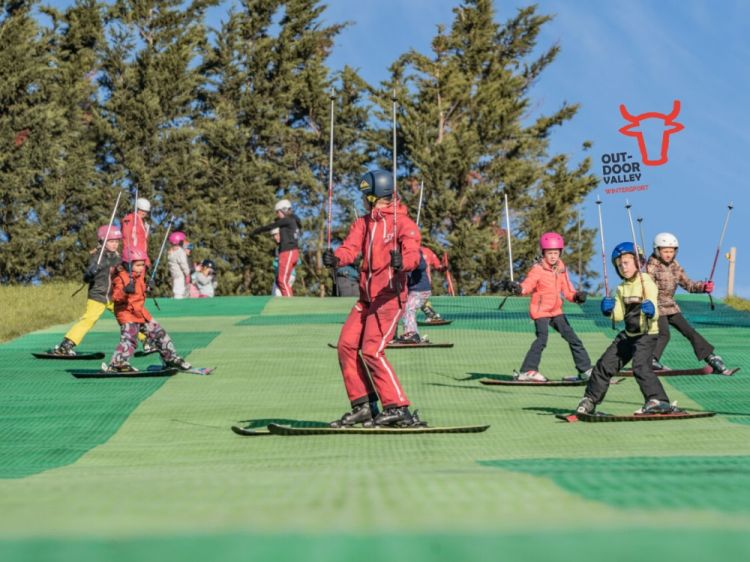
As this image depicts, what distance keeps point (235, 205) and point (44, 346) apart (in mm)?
24783

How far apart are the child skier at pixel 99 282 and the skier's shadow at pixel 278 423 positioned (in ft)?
14.6

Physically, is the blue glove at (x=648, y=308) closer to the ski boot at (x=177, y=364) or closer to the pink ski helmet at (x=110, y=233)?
the ski boot at (x=177, y=364)

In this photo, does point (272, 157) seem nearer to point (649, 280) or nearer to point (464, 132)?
point (464, 132)

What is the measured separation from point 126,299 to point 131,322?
28 centimetres

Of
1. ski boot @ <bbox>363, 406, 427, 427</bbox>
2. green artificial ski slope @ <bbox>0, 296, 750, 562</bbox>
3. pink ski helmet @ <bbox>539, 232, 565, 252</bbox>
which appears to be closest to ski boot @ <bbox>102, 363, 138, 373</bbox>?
green artificial ski slope @ <bbox>0, 296, 750, 562</bbox>

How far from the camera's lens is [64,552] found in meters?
4.56

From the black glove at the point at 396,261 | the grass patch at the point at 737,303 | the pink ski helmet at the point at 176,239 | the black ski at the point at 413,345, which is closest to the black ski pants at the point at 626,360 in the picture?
the black glove at the point at 396,261

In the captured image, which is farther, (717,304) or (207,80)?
(207,80)

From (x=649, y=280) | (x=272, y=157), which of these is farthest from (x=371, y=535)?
(x=272, y=157)

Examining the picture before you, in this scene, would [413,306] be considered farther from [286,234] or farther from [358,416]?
[286,234]

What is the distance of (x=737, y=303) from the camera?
2745cm

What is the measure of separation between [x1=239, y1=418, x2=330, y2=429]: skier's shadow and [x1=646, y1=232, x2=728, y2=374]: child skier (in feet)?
14.4

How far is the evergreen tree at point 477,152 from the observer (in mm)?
43219

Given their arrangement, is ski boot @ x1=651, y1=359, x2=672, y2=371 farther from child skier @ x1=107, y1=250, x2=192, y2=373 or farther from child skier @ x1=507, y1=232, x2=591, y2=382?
child skier @ x1=107, y1=250, x2=192, y2=373
